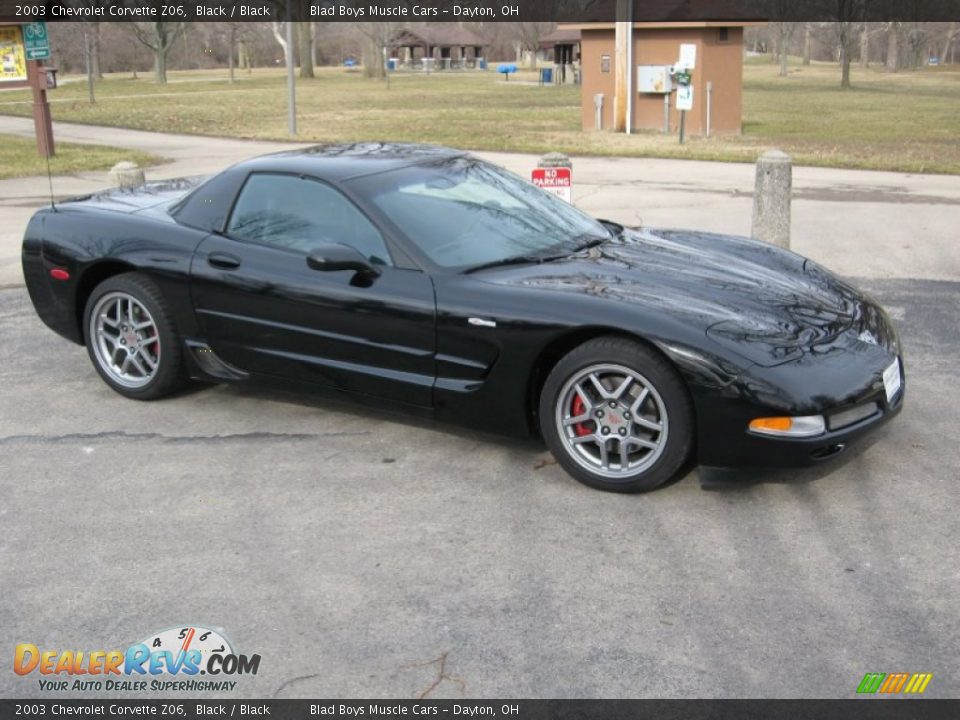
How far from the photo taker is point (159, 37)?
196ft

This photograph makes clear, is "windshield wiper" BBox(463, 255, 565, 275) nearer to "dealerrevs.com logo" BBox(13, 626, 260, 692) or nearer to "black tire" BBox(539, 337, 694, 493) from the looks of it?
"black tire" BBox(539, 337, 694, 493)

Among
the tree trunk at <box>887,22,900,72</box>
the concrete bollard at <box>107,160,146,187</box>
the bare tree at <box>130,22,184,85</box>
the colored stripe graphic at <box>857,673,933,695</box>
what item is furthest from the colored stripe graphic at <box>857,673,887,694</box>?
the tree trunk at <box>887,22,900,72</box>

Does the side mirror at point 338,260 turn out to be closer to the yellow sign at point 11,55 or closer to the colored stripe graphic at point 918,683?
the colored stripe graphic at point 918,683

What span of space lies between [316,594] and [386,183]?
89.6 inches

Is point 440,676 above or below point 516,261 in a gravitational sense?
below

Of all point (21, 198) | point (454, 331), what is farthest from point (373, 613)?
point (21, 198)

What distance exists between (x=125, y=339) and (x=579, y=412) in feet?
8.95

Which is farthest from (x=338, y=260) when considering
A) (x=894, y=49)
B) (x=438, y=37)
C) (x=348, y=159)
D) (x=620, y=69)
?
(x=438, y=37)

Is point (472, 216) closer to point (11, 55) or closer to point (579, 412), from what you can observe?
Answer: point (579, 412)

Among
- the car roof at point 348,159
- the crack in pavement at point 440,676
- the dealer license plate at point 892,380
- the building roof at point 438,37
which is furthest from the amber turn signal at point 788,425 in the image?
the building roof at point 438,37

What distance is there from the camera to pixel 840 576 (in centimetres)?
385

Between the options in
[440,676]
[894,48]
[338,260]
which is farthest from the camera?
[894,48]
